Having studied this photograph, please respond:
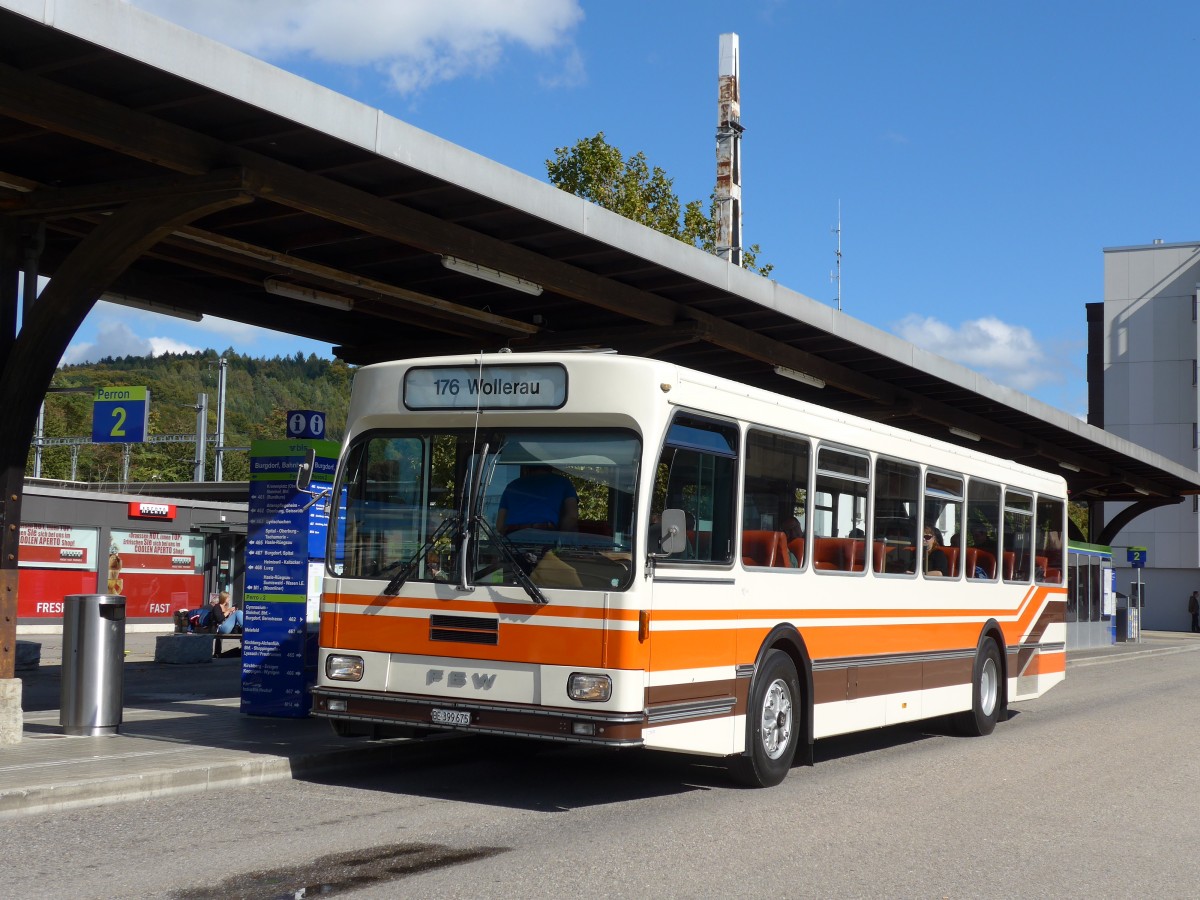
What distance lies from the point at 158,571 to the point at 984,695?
94.6ft

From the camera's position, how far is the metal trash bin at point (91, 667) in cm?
1121

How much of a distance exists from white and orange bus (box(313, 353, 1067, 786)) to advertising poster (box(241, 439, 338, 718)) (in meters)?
2.62

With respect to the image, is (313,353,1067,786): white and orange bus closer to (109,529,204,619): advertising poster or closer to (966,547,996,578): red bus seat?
(966,547,996,578): red bus seat

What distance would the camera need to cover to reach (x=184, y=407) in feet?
209

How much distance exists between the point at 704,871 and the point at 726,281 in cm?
885

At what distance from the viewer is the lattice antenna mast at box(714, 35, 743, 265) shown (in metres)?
28.6

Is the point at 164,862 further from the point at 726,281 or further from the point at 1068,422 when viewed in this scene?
the point at 1068,422

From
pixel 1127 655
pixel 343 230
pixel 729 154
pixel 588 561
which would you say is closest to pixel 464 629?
pixel 588 561

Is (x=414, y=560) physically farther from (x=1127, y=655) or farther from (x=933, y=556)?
(x=1127, y=655)

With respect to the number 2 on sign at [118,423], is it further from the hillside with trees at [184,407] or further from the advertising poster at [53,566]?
the hillside with trees at [184,407]

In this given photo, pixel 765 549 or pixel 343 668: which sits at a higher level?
pixel 765 549

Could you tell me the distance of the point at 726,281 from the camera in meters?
14.9

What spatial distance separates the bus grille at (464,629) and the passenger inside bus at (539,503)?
0.63 m

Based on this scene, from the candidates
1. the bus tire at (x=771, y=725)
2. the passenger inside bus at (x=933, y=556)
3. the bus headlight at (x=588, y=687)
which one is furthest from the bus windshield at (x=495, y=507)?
the passenger inside bus at (x=933, y=556)
